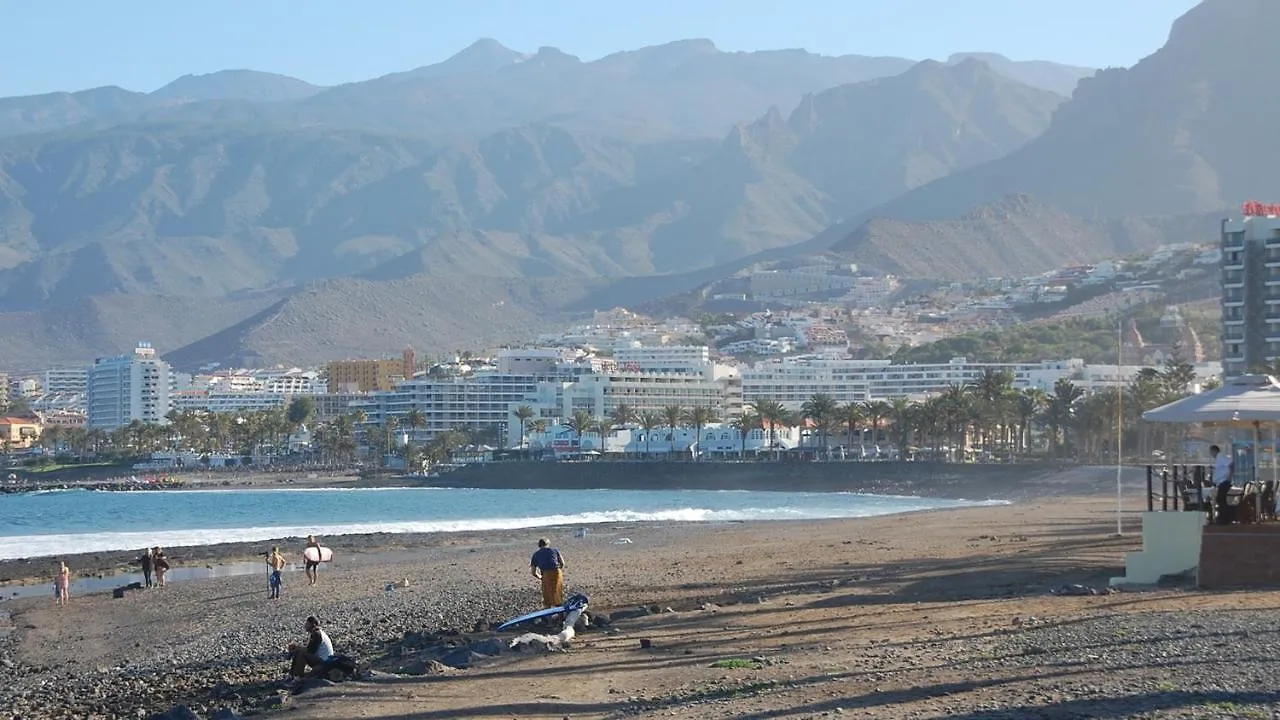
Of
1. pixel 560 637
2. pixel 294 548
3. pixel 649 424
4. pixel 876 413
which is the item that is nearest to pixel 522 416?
pixel 649 424

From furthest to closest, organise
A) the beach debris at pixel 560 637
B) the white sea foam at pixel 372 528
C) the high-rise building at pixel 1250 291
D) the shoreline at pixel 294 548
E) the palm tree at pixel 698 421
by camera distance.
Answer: the palm tree at pixel 698 421 → the high-rise building at pixel 1250 291 → the white sea foam at pixel 372 528 → the shoreline at pixel 294 548 → the beach debris at pixel 560 637

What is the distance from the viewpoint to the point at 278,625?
25469mm

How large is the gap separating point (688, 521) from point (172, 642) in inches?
1506

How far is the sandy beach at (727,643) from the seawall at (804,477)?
5555 centimetres

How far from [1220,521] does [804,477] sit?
9493cm

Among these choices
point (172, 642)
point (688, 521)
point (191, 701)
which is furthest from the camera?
point (688, 521)

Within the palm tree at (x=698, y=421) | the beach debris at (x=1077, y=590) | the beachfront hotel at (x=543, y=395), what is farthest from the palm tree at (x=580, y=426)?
the beach debris at (x=1077, y=590)

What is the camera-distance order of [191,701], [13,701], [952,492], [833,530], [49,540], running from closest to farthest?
[191,701]
[13,701]
[833,530]
[49,540]
[952,492]

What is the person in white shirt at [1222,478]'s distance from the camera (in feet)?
64.4

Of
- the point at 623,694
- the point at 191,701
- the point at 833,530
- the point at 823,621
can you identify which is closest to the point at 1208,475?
the point at 823,621

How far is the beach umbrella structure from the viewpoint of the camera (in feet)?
66.1

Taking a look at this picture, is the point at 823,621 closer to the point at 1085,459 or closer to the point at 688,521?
the point at 688,521

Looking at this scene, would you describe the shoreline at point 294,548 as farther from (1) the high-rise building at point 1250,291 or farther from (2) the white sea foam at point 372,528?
(1) the high-rise building at point 1250,291

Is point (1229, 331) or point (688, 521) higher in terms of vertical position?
point (1229, 331)
